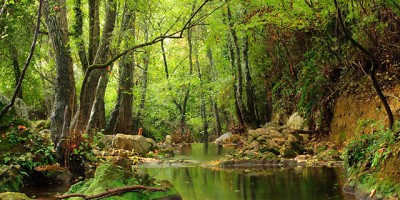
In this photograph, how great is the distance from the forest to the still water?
0.41 metres

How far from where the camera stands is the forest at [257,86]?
7168 millimetres

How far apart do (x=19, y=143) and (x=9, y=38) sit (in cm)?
717

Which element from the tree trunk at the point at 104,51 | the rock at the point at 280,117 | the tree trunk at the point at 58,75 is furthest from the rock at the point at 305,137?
the tree trunk at the point at 58,75

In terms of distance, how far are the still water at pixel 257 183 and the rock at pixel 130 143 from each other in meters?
2.55

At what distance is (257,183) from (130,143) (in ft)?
19.5

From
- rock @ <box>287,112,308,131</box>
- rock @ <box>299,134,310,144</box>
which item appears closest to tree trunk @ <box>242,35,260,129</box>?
rock @ <box>287,112,308,131</box>

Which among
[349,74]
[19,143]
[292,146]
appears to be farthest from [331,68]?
[19,143]

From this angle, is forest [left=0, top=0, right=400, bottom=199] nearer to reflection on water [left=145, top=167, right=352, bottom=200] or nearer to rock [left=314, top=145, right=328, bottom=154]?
rock [left=314, top=145, right=328, bottom=154]

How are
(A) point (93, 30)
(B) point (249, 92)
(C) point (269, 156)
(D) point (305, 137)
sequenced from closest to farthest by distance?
(C) point (269, 156), (A) point (93, 30), (D) point (305, 137), (B) point (249, 92)

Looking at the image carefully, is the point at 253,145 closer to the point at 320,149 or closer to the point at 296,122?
the point at 320,149

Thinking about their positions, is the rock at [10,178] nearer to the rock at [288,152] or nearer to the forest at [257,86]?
the forest at [257,86]

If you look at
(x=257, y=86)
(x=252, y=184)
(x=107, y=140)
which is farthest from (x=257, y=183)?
(x=257, y=86)

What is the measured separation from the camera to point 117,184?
19.4 ft

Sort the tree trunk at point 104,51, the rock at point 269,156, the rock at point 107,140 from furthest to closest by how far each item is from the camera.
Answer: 1. the rock at point 107,140
2. the tree trunk at point 104,51
3. the rock at point 269,156
